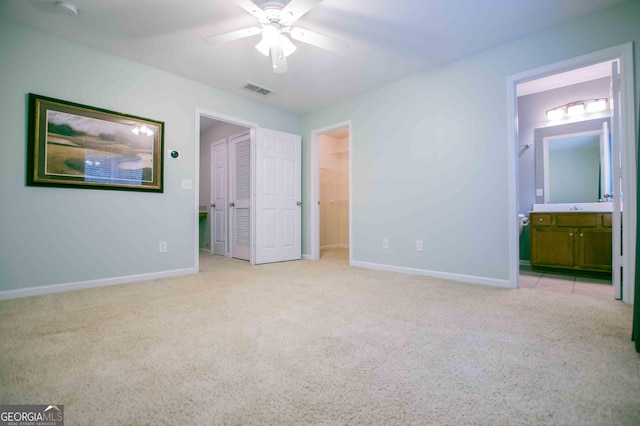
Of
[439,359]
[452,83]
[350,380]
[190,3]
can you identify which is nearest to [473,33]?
[452,83]

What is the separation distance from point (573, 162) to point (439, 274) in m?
2.67

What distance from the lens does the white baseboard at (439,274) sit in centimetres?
279

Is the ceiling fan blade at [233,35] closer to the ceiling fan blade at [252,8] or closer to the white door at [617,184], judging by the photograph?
the ceiling fan blade at [252,8]

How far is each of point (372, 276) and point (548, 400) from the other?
7.31 ft

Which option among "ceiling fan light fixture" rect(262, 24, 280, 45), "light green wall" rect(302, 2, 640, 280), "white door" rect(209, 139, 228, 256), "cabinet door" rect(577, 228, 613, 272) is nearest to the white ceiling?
"light green wall" rect(302, 2, 640, 280)

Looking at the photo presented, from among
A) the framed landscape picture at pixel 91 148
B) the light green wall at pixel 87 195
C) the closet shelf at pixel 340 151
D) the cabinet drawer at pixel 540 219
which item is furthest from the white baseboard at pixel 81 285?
the cabinet drawer at pixel 540 219

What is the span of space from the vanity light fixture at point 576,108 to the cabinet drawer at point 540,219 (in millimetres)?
1469

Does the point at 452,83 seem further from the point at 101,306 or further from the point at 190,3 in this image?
the point at 101,306

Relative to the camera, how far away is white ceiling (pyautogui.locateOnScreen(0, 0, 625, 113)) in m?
2.24

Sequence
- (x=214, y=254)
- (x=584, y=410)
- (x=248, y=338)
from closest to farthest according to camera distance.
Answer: (x=584, y=410), (x=248, y=338), (x=214, y=254)

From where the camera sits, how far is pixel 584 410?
100 cm

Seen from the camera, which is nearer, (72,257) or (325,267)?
(72,257)

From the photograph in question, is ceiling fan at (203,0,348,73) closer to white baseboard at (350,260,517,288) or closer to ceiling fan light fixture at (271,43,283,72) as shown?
ceiling fan light fixture at (271,43,283,72)

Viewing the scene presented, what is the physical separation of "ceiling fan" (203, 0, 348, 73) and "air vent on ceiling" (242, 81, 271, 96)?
1313 millimetres
